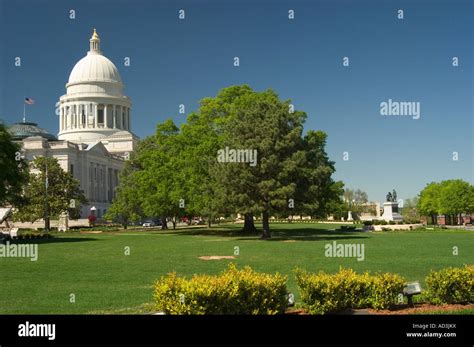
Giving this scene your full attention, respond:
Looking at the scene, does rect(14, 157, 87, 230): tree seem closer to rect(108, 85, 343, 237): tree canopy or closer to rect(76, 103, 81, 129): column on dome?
rect(108, 85, 343, 237): tree canopy

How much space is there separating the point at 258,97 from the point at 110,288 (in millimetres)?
38433

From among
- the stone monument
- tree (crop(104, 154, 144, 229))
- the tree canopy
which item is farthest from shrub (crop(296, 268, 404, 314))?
the stone monument

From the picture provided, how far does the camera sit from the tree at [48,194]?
71688 millimetres

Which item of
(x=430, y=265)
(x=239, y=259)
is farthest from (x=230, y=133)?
(x=430, y=265)

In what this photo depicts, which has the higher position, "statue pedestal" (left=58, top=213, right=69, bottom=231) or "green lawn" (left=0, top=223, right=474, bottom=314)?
"statue pedestal" (left=58, top=213, right=69, bottom=231)

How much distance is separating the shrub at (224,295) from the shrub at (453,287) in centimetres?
360

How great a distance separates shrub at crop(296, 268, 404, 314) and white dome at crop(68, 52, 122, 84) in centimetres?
12845

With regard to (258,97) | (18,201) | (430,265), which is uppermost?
(258,97)

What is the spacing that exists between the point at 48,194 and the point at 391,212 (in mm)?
45271

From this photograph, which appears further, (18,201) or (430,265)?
(18,201)

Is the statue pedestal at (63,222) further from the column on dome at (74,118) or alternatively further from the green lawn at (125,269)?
the column on dome at (74,118)

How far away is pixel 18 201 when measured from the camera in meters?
47.8

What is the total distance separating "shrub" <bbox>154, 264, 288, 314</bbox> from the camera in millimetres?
10617
